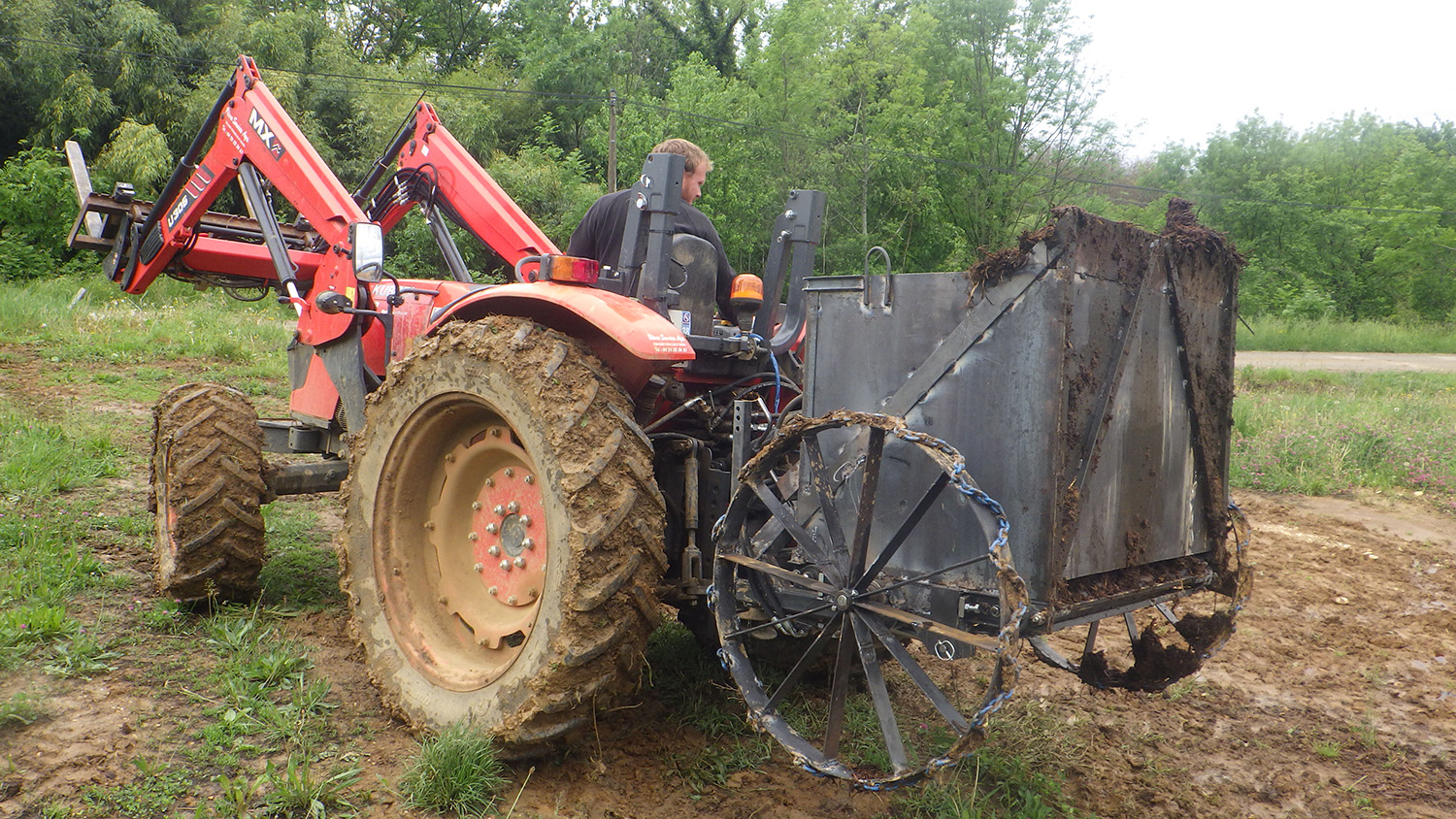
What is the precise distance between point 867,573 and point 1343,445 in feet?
28.4

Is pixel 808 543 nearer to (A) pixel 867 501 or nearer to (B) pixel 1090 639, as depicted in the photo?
(A) pixel 867 501

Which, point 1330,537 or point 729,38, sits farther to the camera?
point 729,38

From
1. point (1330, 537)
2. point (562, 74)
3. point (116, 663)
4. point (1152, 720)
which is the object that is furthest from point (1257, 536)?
point (562, 74)

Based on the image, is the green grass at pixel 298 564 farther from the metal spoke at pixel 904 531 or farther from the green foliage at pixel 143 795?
the metal spoke at pixel 904 531

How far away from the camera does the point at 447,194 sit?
499 cm

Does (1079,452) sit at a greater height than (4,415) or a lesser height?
greater

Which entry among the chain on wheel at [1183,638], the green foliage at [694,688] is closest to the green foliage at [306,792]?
the green foliage at [694,688]

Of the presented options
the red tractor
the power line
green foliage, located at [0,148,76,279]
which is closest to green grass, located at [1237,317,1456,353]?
the power line

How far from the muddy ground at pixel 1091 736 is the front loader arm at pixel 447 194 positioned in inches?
78.0

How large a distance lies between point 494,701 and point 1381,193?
38.0 meters

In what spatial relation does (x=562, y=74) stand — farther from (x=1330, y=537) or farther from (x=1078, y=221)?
(x=1078, y=221)

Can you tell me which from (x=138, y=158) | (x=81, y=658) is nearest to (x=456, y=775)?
(x=81, y=658)

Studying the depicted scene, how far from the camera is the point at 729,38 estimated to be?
31.4 m

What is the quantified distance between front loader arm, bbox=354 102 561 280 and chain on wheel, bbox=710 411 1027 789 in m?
2.20
